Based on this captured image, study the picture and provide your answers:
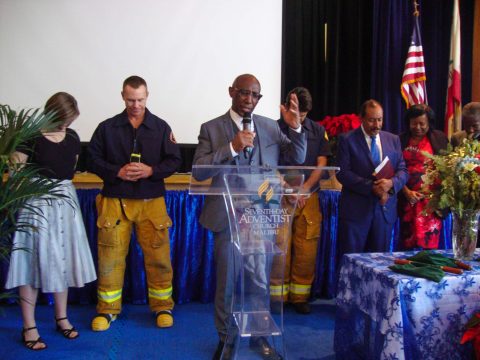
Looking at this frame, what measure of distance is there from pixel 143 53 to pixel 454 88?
3.29 meters

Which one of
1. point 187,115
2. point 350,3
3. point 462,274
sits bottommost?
point 462,274

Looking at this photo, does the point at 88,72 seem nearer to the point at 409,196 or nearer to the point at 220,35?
the point at 220,35

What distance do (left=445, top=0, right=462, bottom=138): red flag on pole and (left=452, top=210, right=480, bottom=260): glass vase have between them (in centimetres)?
304

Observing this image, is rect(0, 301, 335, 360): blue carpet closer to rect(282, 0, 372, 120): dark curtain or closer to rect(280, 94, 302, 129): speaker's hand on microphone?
rect(280, 94, 302, 129): speaker's hand on microphone

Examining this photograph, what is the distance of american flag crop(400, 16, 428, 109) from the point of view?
16.1ft

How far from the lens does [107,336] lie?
294 centimetres

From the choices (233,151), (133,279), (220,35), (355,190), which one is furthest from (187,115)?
(233,151)

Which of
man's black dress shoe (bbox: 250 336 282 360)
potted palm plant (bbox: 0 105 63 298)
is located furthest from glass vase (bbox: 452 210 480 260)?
potted palm plant (bbox: 0 105 63 298)

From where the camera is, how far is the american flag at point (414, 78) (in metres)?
4.89

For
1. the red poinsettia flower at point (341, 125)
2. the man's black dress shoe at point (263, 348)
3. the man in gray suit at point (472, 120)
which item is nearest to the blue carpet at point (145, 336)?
the man's black dress shoe at point (263, 348)

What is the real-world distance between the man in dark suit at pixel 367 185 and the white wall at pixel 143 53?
1796mm

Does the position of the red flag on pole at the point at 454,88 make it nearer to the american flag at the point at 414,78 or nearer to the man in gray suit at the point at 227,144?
the american flag at the point at 414,78

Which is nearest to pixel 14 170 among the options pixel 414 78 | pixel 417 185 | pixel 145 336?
pixel 145 336

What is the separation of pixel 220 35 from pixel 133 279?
8.34ft
